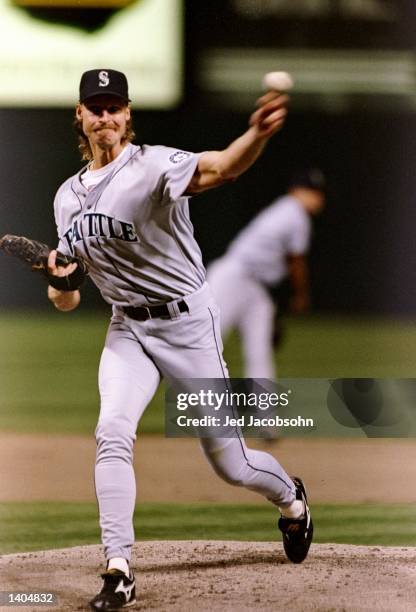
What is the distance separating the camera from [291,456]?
5512 mm

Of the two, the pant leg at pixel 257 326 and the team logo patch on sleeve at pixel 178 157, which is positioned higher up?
the team logo patch on sleeve at pixel 178 157

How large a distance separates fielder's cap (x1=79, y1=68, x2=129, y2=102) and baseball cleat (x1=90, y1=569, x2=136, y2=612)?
1466 millimetres

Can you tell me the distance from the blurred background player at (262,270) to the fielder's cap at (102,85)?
2.74 metres

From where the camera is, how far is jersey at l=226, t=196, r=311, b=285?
5969mm

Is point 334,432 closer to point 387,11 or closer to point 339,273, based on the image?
point 387,11

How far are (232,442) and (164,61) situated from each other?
3.48 m

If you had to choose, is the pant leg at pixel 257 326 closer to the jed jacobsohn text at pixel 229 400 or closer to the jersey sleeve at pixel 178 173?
the jed jacobsohn text at pixel 229 400

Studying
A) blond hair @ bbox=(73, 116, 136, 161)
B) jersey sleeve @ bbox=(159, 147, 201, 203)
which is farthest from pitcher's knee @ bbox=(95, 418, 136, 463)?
blond hair @ bbox=(73, 116, 136, 161)

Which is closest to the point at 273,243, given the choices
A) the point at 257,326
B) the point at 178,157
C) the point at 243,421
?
the point at 257,326

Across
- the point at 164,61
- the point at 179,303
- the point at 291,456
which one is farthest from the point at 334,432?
the point at 164,61

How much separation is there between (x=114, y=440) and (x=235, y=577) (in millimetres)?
699

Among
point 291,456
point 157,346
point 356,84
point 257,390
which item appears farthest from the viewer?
point 356,84

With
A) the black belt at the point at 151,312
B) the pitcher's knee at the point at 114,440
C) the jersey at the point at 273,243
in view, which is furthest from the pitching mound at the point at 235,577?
the jersey at the point at 273,243

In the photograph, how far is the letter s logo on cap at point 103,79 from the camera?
10.6 ft
